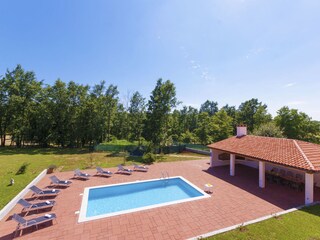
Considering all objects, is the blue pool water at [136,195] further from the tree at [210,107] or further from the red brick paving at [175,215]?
the tree at [210,107]

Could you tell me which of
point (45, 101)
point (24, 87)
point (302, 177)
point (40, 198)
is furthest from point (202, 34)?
point (24, 87)

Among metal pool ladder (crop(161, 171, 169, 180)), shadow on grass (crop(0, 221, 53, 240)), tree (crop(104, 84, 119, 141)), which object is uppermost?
tree (crop(104, 84, 119, 141))

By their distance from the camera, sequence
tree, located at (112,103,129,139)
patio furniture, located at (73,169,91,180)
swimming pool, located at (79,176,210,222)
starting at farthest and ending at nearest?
tree, located at (112,103,129,139)
patio furniture, located at (73,169,91,180)
swimming pool, located at (79,176,210,222)

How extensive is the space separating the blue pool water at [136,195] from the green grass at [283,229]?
4.42 metres

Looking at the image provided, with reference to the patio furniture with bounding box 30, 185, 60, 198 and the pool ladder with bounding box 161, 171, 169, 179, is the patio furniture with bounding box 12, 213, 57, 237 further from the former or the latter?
the pool ladder with bounding box 161, 171, 169, 179

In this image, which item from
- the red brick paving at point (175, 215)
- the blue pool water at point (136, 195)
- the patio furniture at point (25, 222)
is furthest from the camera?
the blue pool water at point (136, 195)

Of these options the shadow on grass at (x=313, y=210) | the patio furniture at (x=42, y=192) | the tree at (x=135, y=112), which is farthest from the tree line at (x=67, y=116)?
the shadow on grass at (x=313, y=210)

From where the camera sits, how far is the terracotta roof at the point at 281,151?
10470mm

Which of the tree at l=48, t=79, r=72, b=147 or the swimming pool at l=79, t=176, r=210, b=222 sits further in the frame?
the tree at l=48, t=79, r=72, b=147

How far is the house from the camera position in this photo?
9.85 metres

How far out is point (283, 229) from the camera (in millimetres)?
7156

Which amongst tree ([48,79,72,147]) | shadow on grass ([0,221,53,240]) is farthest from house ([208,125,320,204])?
tree ([48,79,72,147])

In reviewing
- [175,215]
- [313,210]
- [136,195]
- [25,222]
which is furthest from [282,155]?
[25,222]

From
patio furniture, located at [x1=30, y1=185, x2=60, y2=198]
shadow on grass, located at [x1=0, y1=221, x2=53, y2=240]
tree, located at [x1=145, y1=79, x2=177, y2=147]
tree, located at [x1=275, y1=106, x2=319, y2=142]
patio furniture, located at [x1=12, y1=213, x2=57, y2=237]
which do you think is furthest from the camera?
tree, located at [x1=275, y1=106, x2=319, y2=142]
